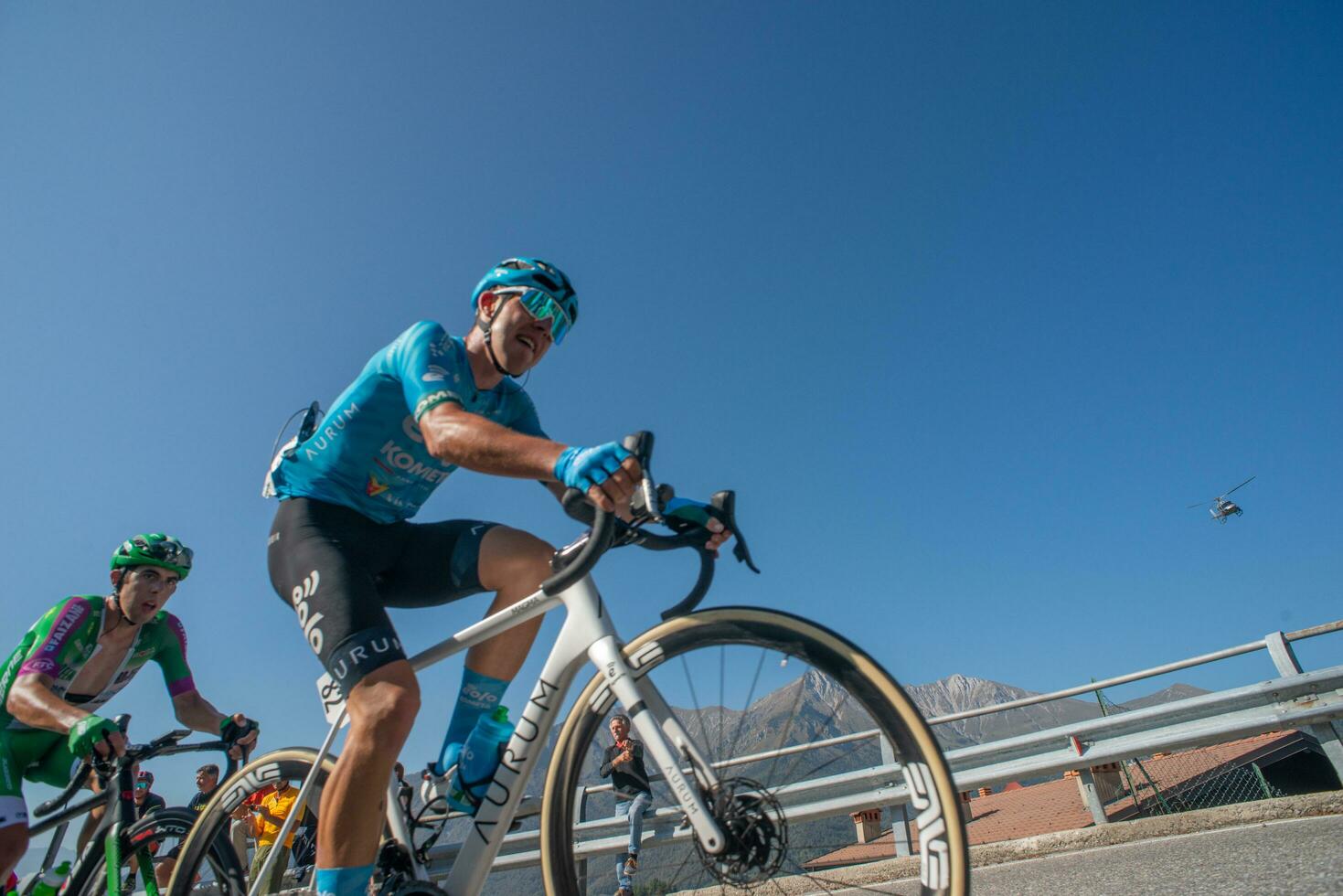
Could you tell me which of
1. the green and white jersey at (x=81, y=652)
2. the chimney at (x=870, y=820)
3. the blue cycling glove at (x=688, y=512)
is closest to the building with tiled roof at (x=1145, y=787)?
the chimney at (x=870, y=820)

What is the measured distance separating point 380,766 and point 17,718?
344 centimetres

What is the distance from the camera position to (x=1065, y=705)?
183m

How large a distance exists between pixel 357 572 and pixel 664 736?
4.18ft

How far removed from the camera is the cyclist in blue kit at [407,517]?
6.62 feet

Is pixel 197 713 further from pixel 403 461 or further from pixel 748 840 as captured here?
pixel 748 840

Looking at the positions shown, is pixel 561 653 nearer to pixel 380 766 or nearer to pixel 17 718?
pixel 380 766

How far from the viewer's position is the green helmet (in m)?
4.21

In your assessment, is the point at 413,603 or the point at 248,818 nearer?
the point at 413,603

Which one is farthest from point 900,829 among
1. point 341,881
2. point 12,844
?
point 12,844

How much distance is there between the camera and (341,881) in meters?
1.99

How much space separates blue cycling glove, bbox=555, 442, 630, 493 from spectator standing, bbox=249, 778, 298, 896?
82.3 inches

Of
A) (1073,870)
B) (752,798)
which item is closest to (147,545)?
(752,798)

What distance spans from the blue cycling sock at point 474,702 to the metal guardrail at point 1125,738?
2.15 m

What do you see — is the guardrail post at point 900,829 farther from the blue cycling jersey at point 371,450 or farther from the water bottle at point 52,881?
the water bottle at point 52,881
